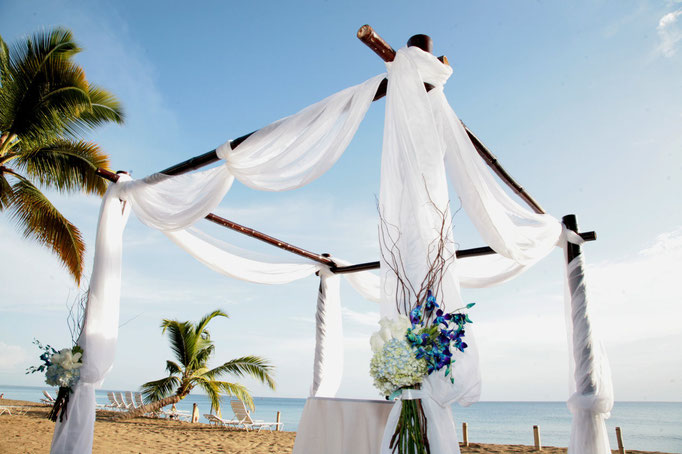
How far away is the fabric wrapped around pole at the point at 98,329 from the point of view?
9.57 ft

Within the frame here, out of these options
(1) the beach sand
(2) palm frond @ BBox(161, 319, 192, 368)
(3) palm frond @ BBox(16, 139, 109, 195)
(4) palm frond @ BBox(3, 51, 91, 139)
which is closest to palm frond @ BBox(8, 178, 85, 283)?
(3) palm frond @ BBox(16, 139, 109, 195)

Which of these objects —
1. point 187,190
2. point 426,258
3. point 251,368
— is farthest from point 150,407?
point 426,258

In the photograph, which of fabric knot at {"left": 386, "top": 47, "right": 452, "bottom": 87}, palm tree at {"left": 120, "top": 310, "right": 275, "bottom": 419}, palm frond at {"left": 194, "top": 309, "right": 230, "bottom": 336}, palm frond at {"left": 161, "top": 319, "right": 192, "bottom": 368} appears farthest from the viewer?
palm frond at {"left": 161, "top": 319, "right": 192, "bottom": 368}

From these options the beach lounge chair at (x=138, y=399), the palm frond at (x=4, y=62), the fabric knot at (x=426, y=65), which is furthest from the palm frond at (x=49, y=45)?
the beach lounge chair at (x=138, y=399)

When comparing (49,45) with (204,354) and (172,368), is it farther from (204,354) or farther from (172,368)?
(204,354)

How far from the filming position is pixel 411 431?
1667mm

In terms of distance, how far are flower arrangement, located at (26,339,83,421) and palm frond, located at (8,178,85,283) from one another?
14.6ft

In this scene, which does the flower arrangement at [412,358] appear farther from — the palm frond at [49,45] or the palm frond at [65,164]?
the palm frond at [49,45]

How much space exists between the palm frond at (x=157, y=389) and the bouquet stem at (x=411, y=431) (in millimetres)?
10702

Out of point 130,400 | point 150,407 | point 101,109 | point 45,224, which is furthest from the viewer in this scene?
point 130,400

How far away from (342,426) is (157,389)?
983cm

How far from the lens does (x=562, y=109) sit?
20.0ft

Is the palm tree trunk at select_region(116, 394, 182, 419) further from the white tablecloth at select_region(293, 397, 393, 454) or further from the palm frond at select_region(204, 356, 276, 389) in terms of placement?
the white tablecloth at select_region(293, 397, 393, 454)

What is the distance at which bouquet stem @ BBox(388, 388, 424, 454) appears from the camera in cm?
165
